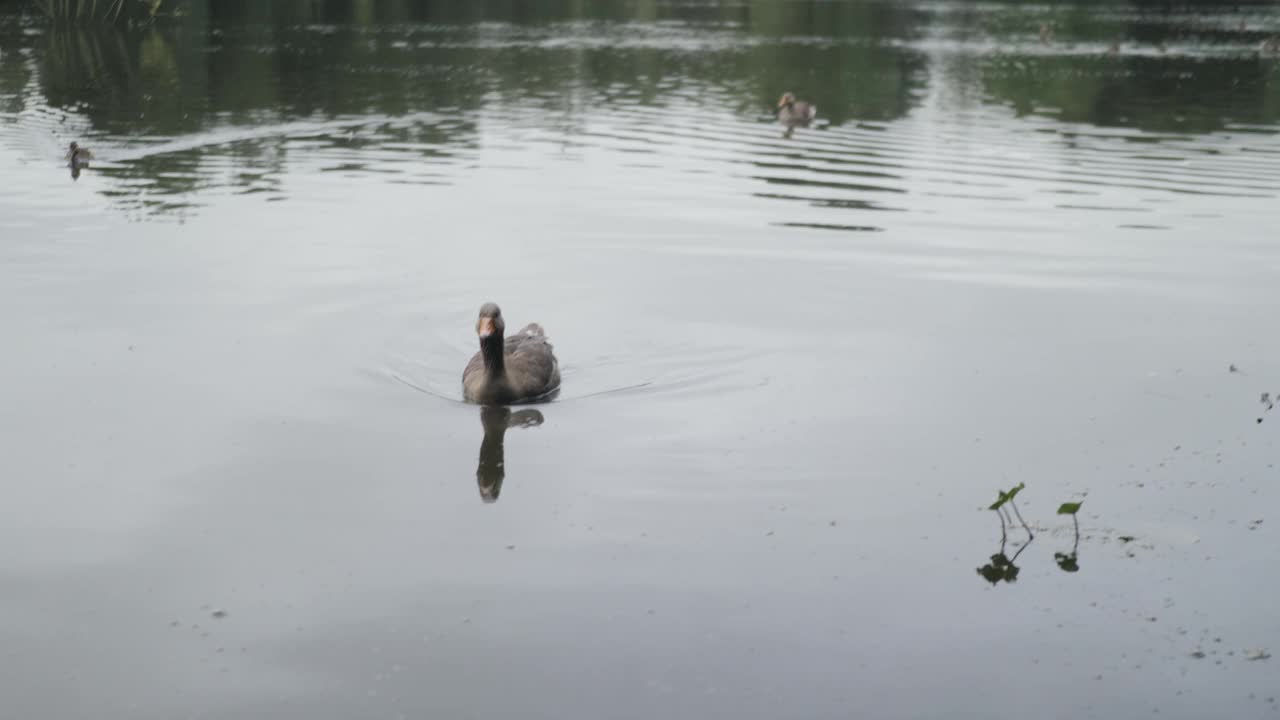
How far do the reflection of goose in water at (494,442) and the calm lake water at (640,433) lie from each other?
0.06 meters

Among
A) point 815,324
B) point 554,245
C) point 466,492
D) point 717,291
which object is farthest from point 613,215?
point 466,492

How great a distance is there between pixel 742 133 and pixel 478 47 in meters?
27.4

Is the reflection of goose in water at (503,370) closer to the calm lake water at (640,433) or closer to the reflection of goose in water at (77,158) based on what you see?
the calm lake water at (640,433)

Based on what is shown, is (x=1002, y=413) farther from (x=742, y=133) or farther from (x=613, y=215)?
(x=742, y=133)

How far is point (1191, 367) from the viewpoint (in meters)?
15.8

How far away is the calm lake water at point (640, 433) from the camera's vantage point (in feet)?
29.5

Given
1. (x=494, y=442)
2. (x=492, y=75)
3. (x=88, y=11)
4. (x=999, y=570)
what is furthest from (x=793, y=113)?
(x=88, y=11)

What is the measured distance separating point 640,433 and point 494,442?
1.43 meters

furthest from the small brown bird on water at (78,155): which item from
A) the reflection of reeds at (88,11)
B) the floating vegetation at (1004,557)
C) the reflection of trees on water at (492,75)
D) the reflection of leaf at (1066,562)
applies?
the reflection of reeds at (88,11)

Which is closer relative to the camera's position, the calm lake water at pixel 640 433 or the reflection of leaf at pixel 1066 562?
the calm lake water at pixel 640 433

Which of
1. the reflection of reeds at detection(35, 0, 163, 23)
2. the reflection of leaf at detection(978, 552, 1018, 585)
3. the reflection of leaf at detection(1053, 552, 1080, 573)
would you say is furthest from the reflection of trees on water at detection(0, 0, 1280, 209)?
the reflection of leaf at detection(1053, 552, 1080, 573)

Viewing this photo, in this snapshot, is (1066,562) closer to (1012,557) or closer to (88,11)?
(1012,557)

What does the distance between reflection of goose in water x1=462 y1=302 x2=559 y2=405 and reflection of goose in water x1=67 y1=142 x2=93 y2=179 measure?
1651 centimetres

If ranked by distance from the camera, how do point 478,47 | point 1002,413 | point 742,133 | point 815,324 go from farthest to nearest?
point 478,47, point 742,133, point 815,324, point 1002,413
